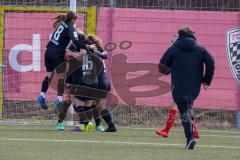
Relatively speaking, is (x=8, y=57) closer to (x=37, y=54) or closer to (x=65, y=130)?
(x=37, y=54)

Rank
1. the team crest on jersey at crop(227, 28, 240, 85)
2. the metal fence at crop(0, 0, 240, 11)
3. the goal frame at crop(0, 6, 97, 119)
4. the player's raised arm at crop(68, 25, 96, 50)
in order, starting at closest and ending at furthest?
the player's raised arm at crop(68, 25, 96, 50)
the team crest on jersey at crop(227, 28, 240, 85)
the goal frame at crop(0, 6, 97, 119)
the metal fence at crop(0, 0, 240, 11)

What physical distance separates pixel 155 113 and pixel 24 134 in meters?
4.20

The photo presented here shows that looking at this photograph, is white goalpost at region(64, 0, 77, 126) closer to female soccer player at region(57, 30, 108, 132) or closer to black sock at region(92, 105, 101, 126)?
female soccer player at region(57, 30, 108, 132)

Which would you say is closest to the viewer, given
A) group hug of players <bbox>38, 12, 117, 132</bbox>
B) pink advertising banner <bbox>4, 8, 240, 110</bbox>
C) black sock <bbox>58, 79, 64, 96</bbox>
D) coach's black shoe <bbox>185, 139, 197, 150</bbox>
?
coach's black shoe <bbox>185, 139, 197, 150</bbox>

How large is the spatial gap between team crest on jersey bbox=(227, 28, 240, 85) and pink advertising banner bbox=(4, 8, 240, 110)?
0.27ft

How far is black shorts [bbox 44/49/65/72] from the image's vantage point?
1277 cm

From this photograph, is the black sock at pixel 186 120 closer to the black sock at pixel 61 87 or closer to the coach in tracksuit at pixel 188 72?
the coach in tracksuit at pixel 188 72

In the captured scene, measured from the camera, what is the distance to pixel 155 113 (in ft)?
50.3

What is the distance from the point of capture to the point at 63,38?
1270 cm

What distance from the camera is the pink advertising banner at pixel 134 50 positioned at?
14773 mm

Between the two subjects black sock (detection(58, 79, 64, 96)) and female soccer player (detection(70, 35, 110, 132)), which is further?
black sock (detection(58, 79, 64, 96))

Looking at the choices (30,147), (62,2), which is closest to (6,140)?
(30,147)

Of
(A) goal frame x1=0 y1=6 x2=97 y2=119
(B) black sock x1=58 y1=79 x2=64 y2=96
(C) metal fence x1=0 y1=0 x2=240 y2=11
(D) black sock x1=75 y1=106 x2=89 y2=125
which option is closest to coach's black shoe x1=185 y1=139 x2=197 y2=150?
(D) black sock x1=75 y1=106 x2=89 y2=125

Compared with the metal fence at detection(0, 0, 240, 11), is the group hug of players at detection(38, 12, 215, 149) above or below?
below
